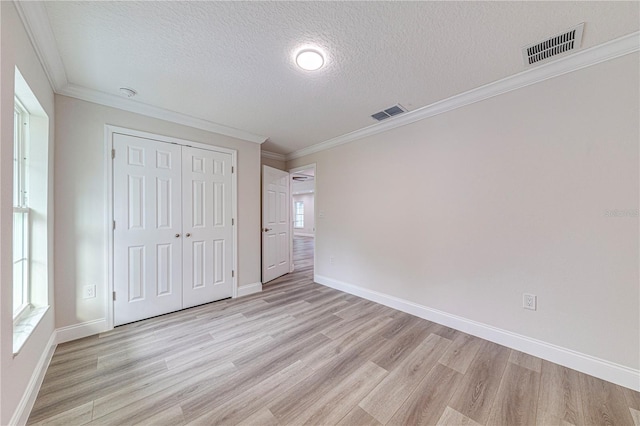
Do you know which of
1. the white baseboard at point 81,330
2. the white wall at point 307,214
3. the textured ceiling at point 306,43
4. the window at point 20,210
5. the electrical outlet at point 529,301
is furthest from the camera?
the white wall at point 307,214

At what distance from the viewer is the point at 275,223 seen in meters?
4.37

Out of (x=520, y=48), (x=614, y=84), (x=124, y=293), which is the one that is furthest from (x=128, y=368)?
(x=614, y=84)

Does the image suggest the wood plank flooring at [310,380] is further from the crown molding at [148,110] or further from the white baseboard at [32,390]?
the crown molding at [148,110]

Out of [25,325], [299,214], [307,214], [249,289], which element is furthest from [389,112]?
[299,214]

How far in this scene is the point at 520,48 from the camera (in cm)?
172

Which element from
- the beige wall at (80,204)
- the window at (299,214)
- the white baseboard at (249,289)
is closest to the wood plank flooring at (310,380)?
the beige wall at (80,204)

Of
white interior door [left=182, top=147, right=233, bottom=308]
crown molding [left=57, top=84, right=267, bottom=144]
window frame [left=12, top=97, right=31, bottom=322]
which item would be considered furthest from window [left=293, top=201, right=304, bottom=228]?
window frame [left=12, top=97, right=31, bottom=322]

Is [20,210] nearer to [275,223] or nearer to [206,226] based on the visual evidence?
[206,226]

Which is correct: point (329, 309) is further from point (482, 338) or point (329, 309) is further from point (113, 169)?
point (113, 169)

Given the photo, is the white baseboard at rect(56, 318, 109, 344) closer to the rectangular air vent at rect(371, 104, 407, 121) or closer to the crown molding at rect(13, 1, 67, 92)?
the crown molding at rect(13, 1, 67, 92)

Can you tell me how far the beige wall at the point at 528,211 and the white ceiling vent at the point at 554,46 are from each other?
0.85 ft

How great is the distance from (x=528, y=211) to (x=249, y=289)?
11.6 feet

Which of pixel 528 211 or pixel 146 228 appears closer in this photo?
pixel 528 211

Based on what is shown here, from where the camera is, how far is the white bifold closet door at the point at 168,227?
2533 mm
